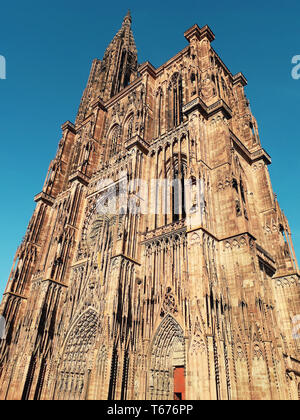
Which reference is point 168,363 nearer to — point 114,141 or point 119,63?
point 114,141

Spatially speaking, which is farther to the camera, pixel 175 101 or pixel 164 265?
pixel 175 101

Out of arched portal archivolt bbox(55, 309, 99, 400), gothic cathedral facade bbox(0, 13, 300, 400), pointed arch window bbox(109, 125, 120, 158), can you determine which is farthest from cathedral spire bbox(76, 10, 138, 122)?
arched portal archivolt bbox(55, 309, 99, 400)

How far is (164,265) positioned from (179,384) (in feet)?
17.5

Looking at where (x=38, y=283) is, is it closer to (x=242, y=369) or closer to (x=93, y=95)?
(x=242, y=369)

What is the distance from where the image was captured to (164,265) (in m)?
15.6

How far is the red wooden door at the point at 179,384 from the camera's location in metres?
12.9

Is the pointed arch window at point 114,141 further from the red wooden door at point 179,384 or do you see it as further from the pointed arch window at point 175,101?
the red wooden door at point 179,384

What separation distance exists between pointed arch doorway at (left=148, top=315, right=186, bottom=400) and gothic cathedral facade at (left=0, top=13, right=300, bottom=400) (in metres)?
0.05

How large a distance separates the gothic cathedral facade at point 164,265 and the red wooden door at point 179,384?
0.05m

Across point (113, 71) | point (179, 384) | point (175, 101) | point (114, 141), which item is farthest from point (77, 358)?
point (113, 71)

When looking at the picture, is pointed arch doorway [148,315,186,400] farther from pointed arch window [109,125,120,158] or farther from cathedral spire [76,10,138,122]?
cathedral spire [76,10,138,122]

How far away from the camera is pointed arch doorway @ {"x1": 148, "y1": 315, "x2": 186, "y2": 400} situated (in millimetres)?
13102

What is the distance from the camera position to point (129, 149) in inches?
834
